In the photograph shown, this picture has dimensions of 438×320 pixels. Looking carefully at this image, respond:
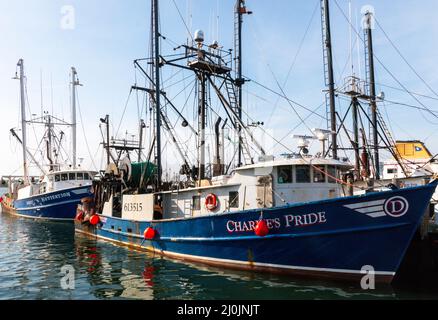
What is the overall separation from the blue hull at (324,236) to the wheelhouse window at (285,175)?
1.29 m

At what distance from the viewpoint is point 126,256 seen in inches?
575

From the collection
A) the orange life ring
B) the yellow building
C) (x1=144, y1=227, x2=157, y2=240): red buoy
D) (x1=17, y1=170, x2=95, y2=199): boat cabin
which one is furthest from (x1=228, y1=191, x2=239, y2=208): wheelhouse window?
the yellow building

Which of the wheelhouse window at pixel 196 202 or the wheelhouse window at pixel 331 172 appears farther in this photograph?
the wheelhouse window at pixel 196 202

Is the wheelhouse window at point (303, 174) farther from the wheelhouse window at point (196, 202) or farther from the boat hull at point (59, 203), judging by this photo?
the boat hull at point (59, 203)

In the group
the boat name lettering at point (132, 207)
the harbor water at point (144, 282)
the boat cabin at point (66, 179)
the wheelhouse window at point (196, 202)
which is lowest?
the harbor water at point (144, 282)

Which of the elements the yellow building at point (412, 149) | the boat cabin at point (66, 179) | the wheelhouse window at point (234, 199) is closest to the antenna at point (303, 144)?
the wheelhouse window at point (234, 199)

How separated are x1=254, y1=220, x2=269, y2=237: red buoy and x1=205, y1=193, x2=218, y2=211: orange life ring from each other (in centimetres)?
233

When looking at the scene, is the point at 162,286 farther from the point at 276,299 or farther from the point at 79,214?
the point at 79,214

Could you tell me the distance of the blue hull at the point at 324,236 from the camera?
30.0 ft

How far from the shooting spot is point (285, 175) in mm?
11352

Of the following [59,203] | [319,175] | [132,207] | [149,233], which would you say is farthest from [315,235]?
[59,203]

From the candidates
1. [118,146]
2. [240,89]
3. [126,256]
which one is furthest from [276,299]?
[118,146]

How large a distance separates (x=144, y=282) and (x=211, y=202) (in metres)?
3.35

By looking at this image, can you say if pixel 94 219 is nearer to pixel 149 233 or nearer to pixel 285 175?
pixel 149 233
